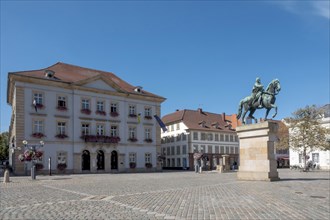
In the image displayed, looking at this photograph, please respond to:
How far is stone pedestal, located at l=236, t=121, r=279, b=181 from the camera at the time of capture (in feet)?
70.8

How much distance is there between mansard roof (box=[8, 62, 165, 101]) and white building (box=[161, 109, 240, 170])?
49.5 ft

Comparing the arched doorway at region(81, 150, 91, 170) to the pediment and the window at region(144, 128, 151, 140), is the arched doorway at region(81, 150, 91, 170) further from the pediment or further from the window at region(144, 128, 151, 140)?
the window at region(144, 128, 151, 140)

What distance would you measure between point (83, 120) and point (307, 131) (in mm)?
29246

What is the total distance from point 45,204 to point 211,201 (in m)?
5.41

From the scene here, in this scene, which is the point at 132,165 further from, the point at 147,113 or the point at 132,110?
the point at 147,113

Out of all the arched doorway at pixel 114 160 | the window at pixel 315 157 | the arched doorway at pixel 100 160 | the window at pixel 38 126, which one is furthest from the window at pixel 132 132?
the window at pixel 315 157

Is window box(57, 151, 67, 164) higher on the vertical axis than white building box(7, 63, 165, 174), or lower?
lower

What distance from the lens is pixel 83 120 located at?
157ft

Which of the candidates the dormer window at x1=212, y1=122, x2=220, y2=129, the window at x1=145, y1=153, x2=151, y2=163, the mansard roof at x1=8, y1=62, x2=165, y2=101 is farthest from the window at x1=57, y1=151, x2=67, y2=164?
the dormer window at x1=212, y1=122, x2=220, y2=129

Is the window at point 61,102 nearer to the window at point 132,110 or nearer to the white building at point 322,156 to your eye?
the window at point 132,110

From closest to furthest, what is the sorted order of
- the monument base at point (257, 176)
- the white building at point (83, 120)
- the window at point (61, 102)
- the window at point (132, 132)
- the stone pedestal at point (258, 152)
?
1. the monument base at point (257, 176)
2. the stone pedestal at point (258, 152)
3. the white building at point (83, 120)
4. the window at point (61, 102)
5. the window at point (132, 132)

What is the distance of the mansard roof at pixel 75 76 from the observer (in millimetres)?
45231

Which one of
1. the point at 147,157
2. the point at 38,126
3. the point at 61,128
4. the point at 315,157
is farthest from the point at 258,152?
the point at 315,157

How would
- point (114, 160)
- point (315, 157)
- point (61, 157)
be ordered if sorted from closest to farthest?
point (61, 157), point (114, 160), point (315, 157)
